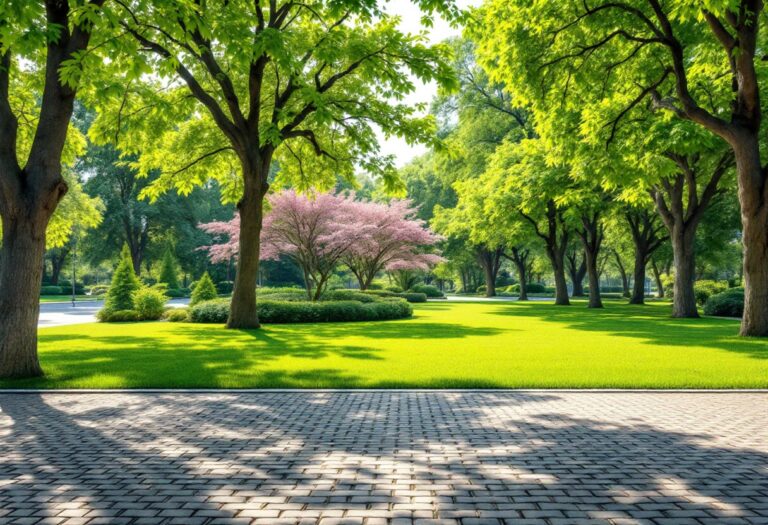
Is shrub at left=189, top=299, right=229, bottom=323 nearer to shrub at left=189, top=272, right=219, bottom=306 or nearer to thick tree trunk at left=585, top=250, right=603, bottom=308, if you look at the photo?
shrub at left=189, top=272, right=219, bottom=306

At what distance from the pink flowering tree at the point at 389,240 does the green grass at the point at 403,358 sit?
13.3 m

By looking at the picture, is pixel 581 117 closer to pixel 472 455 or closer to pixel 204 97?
pixel 204 97

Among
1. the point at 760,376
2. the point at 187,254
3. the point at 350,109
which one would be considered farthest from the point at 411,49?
the point at 187,254

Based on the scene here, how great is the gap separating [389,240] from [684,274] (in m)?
16.1

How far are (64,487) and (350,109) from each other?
14.2 m

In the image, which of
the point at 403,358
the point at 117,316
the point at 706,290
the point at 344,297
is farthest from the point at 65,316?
the point at 706,290

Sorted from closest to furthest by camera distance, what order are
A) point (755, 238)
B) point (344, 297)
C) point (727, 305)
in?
point (755, 238) < point (727, 305) < point (344, 297)

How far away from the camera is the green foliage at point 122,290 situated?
23797 mm

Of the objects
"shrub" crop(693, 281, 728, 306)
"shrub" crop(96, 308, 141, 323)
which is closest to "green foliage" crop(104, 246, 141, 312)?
"shrub" crop(96, 308, 141, 323)

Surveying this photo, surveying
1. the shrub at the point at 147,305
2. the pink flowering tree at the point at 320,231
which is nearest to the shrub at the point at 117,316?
the shrub at the point at 147,305

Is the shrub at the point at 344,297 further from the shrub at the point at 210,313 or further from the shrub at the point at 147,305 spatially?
the shrub at the point at 147,305

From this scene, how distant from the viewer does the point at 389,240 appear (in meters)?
31.6

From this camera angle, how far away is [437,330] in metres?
17.8

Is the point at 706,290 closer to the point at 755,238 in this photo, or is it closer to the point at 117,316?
the point at 755,238
